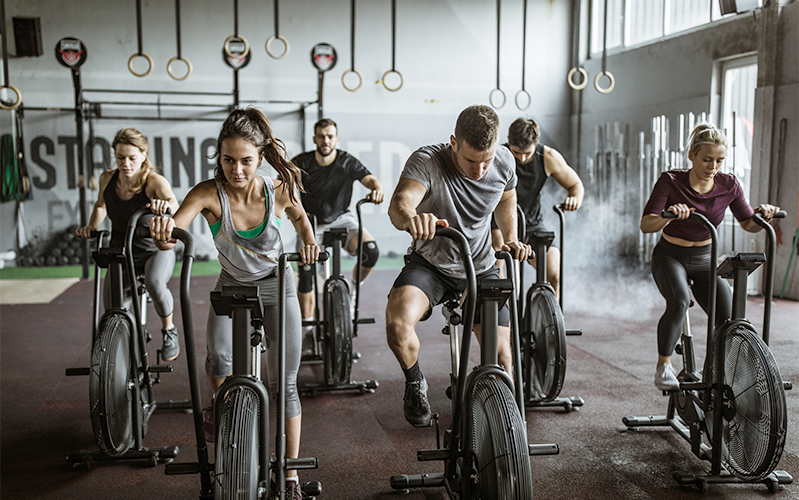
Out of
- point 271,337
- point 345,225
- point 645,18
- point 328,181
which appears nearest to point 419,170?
point 271,337

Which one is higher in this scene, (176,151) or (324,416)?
(176,151)

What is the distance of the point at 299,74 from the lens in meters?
8.78

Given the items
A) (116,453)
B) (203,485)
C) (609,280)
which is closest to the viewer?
(203,485)

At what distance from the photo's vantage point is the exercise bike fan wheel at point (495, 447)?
6.27 ft

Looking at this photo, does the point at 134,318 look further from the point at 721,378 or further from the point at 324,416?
the point at 721,378

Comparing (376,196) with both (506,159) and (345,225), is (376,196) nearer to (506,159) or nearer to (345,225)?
(345,225)

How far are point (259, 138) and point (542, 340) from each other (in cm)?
178

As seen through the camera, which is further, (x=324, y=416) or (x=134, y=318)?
(x=324, y=416)

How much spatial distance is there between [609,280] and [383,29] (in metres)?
4.49

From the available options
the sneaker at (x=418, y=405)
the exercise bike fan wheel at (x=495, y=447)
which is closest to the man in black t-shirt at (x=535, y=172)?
the sneaker at (x=418, y=405)

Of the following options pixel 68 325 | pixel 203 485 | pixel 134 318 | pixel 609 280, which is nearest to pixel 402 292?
pixel 203 485

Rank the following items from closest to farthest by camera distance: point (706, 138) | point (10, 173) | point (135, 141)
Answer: point (706, 138) → point (135, 141) → point (10, 173)

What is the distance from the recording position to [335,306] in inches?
A: 145

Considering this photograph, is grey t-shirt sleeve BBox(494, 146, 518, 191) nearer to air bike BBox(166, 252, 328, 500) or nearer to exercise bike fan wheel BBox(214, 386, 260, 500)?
air bike BBox(166, 252, 328, 500)
